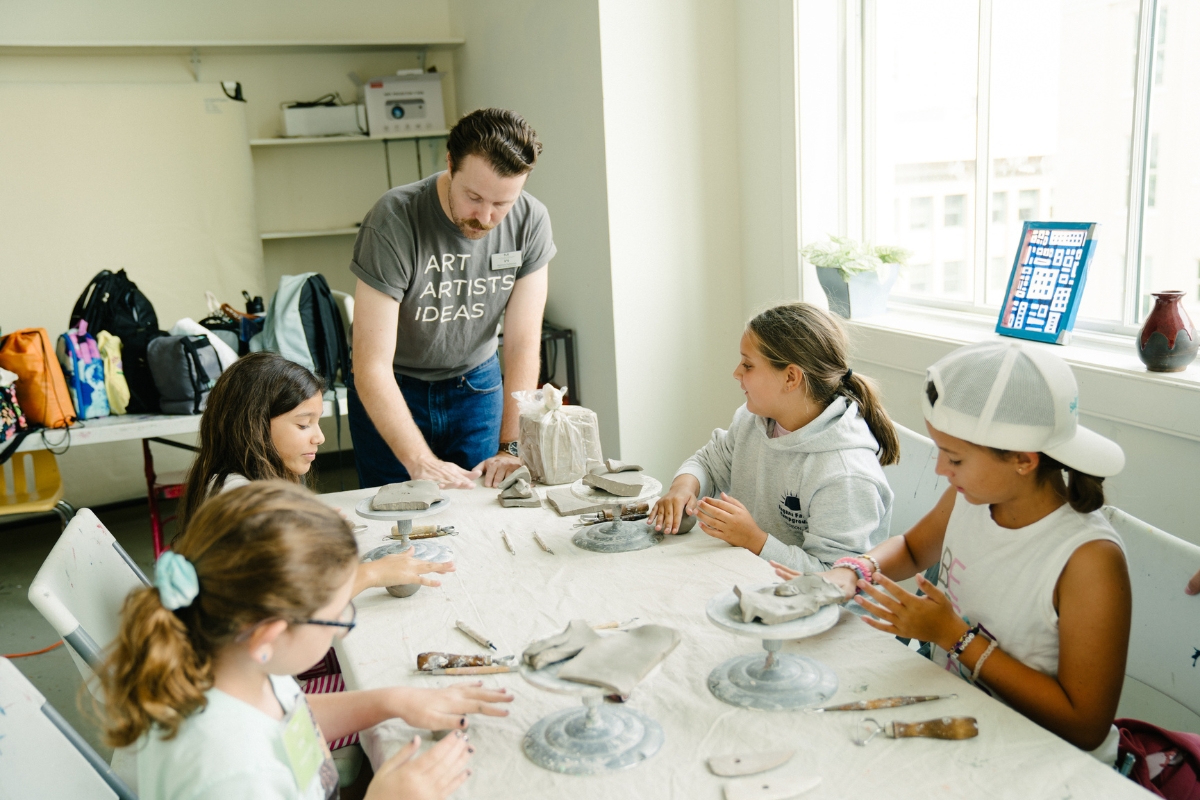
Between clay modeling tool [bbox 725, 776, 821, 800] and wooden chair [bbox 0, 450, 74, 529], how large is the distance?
10.9 feet

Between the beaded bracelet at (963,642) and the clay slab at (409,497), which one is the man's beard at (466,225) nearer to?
the clay slab at (409,497)

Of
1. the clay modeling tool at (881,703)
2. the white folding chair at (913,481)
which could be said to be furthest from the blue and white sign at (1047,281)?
the clay modeling tool at (881,703)

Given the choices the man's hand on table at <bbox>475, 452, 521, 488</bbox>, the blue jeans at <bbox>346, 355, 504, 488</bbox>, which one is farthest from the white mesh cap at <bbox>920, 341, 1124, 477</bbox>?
the blue jeans at <bbox>346, 355, 504, 488</bbox>

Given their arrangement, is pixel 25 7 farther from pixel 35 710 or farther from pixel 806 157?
pixel 35 710

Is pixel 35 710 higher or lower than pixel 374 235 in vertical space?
lower

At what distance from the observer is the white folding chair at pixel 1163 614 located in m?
1.34

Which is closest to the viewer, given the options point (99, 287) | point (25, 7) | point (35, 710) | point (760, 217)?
point (35, 710)

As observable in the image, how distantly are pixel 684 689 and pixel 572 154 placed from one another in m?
2.77

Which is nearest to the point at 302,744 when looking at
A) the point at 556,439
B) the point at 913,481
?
the point at 556,439

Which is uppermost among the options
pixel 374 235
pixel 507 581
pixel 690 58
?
pixel 690 58

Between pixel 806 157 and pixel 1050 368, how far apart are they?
204cm

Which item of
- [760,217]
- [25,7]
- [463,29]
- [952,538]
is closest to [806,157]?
[760,217]

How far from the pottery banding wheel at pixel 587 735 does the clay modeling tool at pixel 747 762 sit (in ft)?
0.26

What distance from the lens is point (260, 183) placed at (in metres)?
4.96
